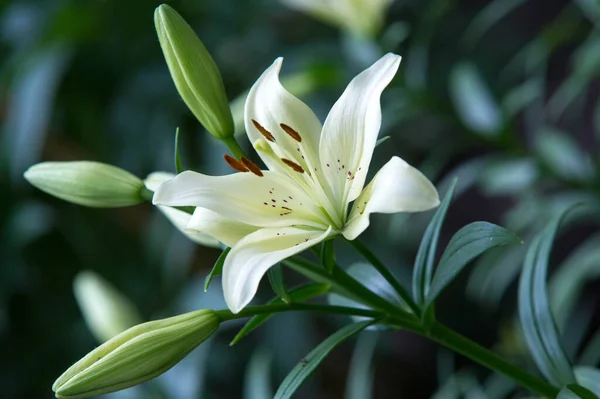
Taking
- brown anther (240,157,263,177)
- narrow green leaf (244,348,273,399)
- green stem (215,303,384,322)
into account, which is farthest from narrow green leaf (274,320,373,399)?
narrow green leaf (244,348,273,399)

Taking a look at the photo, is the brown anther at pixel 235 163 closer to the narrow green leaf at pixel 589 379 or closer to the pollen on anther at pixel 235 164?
the pollen on anther at pixel 235 164

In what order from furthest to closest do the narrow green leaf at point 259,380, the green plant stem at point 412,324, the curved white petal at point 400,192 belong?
the narrow green leaf at point 259,380, the green plant stem at point 412,324, the curved white petal at point 400,192

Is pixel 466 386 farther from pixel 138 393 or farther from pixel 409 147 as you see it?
pixel 409 147

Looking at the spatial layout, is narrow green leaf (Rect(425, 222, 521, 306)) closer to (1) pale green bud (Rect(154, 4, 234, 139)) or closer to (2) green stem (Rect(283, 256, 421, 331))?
(2) green stem (Rect(283, 256, 421, 331))

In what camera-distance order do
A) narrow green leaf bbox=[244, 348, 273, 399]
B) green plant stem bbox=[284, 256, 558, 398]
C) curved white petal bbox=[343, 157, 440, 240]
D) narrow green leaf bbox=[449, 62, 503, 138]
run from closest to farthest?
curved white petal bbox=[343, 157, 440, 240]
green plant stem bbox=[284, 256, 558, 398]
narrow green leaf bbox=[244, 348, 273, 399]
narrow green leaf bbox=[449, 62, 503, 138]

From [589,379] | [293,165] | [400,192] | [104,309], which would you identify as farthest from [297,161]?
[104,309]

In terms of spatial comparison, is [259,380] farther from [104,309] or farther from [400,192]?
[400,192]

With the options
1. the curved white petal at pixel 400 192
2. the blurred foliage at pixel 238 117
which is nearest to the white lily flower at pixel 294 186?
the curved white petal at pixel 400 192
